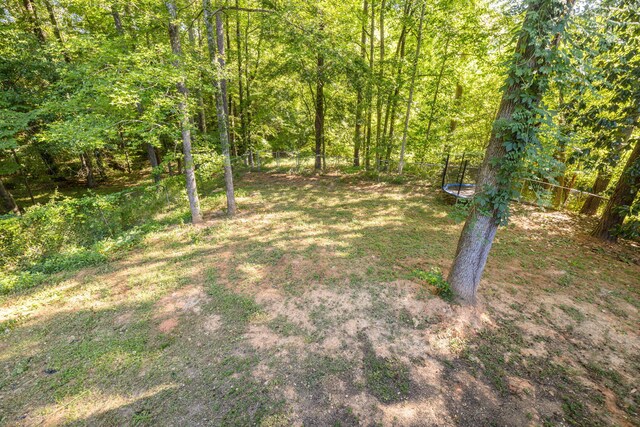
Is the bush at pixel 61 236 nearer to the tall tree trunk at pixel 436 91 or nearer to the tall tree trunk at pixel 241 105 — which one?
the tall tree trunk at pixel 241 105

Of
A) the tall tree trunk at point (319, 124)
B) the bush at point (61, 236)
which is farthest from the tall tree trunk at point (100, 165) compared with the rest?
the tall tree trunk at point (319, 124)

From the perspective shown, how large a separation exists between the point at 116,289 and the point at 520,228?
11082mm

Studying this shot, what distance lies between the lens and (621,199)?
7172 mm

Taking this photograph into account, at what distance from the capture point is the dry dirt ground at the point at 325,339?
3367 millimetres

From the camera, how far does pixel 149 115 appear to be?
21.5ft

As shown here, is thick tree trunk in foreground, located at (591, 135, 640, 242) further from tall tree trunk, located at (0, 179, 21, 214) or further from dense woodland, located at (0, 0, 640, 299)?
tall tree trunk, located at (0, 179, 21, 214)

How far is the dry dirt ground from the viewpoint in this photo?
11.0 feet

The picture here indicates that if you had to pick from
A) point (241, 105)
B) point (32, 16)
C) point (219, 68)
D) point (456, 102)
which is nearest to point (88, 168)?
point (32, 16)

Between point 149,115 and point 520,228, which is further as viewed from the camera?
point 520,228

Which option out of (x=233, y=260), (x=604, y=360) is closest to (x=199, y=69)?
(x=233, y=260)

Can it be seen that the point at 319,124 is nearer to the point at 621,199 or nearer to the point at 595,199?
the point at 595,199

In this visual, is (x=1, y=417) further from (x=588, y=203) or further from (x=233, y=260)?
(x=588, y=203)

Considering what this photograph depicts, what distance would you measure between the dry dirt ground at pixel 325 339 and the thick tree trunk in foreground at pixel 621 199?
47 cm

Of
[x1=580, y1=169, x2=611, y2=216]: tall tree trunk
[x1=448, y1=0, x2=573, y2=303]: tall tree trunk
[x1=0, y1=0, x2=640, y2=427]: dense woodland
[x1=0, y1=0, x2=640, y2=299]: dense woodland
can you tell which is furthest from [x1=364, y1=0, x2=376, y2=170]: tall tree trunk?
[x1=580, y1=169, x2=611, y2=216]: tall tree trunk
